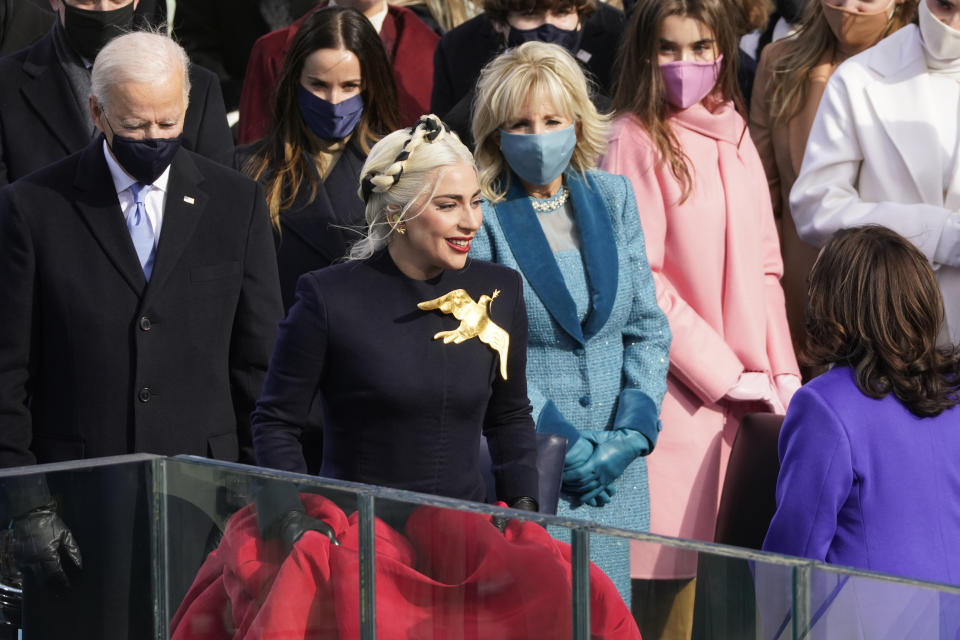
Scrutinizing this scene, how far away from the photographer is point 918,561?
9.46ft

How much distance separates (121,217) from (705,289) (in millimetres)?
1891

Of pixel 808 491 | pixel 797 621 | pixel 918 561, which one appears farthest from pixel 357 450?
pixel 797 621

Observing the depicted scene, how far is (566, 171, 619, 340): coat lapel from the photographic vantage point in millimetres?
4152

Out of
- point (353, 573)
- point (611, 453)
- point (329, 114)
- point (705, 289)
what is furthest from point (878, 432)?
point (329, 114)

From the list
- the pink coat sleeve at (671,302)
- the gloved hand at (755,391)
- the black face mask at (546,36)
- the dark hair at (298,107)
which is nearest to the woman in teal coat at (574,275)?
the pink coat sleeve at (671,302)

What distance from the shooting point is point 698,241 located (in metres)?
4.62

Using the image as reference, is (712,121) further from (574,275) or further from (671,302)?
(574,275)

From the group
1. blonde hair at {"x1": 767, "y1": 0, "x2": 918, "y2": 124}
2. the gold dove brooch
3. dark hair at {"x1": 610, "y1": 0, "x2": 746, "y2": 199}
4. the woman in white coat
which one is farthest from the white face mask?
the gold dove brooch

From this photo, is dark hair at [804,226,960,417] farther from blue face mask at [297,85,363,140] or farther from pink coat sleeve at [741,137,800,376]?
blue face mask at [297,85,363,140]

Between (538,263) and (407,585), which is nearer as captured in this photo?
(407,585)

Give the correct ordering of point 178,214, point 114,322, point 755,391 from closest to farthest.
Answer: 1. point 114,322
2. point 178,214
3. point 755,391

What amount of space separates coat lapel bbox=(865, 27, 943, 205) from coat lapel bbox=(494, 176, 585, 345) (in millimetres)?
1247

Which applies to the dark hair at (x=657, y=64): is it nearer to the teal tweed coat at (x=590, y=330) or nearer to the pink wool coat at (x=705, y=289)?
the pink wool coat at (x=705, y=289)

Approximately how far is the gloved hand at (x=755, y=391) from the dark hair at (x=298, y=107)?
1.32m
